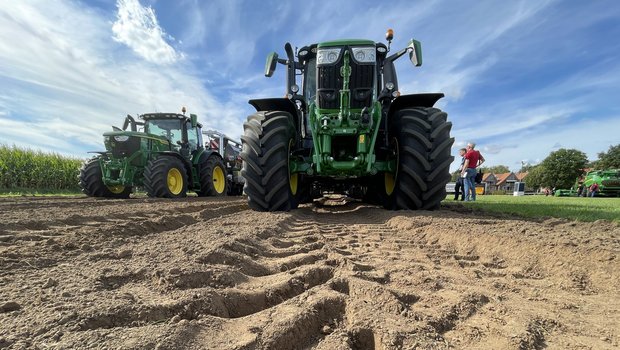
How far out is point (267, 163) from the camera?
4699 millimetres

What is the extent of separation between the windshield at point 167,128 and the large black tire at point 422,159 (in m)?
7.49

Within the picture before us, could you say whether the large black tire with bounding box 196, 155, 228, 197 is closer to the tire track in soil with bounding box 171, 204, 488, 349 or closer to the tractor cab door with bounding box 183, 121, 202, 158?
the tractor cab door with bounding box 183, 121, 202, 158

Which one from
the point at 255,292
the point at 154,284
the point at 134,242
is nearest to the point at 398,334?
the point at 255,292

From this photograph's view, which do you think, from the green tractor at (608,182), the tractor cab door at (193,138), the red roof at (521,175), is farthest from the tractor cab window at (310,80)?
the red roof at (521,175)

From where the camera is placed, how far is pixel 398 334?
3.83 ft

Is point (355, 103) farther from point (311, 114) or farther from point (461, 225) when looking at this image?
point (461, 225)

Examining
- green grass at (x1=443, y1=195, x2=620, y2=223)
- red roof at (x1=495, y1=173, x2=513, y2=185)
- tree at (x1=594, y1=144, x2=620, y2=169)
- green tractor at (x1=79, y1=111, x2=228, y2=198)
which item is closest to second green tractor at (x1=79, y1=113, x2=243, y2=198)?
green tractor at (x1=79, y1=111, x2=228, y2=198)

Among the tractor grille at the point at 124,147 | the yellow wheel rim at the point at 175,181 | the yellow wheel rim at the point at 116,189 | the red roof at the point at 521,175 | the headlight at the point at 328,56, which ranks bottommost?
the yellow wheel rim at the point at 116,189

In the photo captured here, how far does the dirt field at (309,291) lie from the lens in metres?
1.16

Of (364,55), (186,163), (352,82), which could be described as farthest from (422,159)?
(186,163)

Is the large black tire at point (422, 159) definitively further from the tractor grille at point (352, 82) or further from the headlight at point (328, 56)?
the headlight at point (328, 56)

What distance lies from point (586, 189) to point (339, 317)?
98.9 ft

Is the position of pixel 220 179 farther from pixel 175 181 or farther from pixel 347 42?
pixel 347 42

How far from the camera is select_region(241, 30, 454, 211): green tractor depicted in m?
4.55
